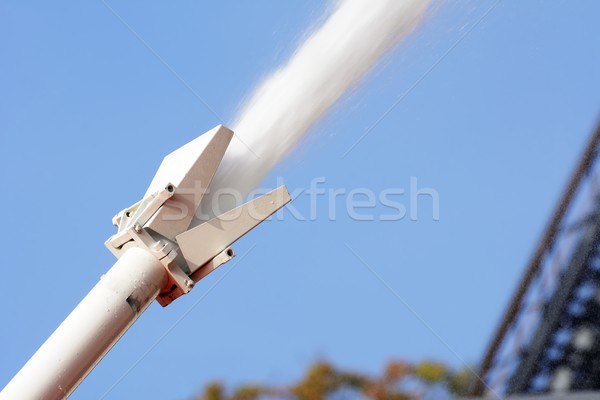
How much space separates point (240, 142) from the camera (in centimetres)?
595

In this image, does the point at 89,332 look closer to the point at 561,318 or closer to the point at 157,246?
the point at 157,246

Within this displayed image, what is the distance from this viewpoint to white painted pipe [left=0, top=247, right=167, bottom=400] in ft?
15.0

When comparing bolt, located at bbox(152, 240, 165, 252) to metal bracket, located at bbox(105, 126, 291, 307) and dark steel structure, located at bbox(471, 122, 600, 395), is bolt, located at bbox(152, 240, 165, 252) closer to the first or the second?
metal bracket, located at bbox(105, 126, 291, 307)

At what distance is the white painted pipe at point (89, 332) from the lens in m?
4.57

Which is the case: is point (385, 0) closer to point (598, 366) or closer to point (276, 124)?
point (276, 124)

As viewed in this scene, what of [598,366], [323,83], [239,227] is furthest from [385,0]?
[598,366]

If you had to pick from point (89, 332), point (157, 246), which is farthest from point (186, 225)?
point (89, 332)

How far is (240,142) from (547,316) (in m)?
5.84

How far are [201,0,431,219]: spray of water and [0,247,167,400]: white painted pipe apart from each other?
2.83 ft

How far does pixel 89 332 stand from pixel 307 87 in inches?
103

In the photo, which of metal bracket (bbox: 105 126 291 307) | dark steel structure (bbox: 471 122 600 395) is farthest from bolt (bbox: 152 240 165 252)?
dark steel structure (bbox: 471 122 600 395)

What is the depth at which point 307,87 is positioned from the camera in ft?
21.8

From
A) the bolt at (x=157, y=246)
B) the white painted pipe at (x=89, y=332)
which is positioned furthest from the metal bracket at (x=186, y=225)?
the white painted pipe at (x=89, y=332)

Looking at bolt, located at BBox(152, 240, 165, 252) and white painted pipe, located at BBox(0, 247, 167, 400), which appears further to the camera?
bolt, located at BBox(152, 240, 165, 252)
